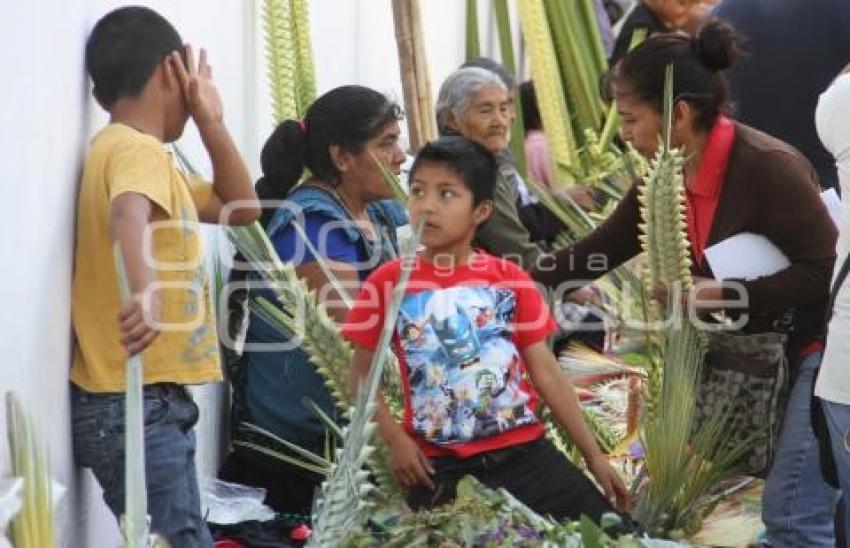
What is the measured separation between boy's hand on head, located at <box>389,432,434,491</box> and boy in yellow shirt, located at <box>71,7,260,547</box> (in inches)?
17.3

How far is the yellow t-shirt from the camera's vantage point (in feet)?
10.3

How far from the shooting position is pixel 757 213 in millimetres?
3711

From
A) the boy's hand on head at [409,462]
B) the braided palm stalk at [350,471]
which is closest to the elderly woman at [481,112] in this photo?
the boy's hand on head at [409,462]

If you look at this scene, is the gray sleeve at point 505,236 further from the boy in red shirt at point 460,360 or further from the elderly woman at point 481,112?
the boy in red shirt at point 460,360

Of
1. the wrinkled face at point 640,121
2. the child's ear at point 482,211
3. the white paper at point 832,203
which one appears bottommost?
the white paper at point 832,203

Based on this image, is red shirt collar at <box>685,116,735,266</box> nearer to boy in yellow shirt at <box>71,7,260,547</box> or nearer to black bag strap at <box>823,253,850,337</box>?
black bag strap at <box>823,253,850,337</box>

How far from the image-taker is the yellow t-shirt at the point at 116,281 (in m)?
3.14

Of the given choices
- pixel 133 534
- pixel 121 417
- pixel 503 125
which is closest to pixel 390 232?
pixel 503 125

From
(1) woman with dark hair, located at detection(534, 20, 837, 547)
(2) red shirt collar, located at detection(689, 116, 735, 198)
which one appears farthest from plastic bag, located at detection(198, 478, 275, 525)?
(2) red shirt collar, located at detection(689, 116, 735, 198)

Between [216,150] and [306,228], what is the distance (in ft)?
2.68

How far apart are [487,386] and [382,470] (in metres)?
0.33

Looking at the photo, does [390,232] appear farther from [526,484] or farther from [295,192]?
[526,484]

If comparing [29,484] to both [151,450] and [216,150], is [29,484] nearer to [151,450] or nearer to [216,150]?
[151,450]

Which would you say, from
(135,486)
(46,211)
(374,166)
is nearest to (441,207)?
(374,166)
